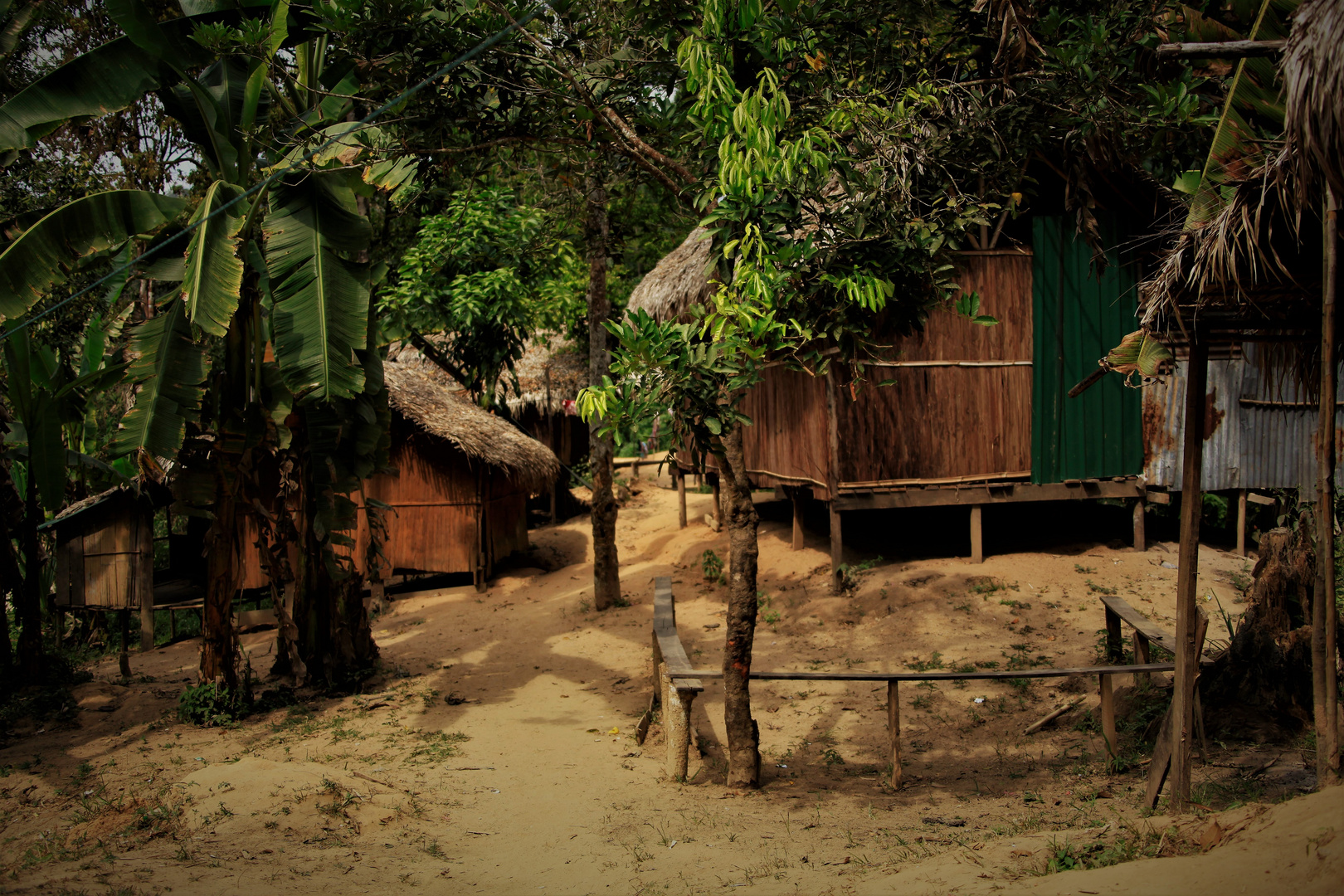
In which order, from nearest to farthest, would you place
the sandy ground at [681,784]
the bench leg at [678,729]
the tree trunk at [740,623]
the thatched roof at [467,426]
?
the sandy ground at [681,784], the tree trunk at [740,623], the bench leg at [678,729], the thatched roof at [467,426]

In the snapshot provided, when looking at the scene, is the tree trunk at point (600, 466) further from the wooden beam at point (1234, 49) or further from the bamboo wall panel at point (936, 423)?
the wooden beam at point (1234, 49)


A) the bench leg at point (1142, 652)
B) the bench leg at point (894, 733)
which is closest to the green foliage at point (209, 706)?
the bench leg at point (894, 733)

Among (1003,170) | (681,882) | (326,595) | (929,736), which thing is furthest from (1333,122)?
(326,595)

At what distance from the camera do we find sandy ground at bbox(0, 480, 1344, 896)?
13.8 ft

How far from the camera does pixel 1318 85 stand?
10.2ft

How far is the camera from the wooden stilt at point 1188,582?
14.8 ft

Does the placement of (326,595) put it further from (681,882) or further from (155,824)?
(681,882)

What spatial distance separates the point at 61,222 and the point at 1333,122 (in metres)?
7.44

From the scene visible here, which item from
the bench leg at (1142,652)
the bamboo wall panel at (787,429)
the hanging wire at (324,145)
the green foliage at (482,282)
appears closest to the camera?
the hanging wire at (324,145)

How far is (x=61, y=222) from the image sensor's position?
633 centimetres

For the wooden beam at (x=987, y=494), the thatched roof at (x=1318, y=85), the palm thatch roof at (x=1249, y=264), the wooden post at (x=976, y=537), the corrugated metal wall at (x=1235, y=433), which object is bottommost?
the wooden post at (x=976, y=537)

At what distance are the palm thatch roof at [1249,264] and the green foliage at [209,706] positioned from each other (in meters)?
7.60

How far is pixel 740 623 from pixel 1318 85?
4.08m

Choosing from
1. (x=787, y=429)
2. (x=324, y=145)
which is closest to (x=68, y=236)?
(x=324, y=145)
